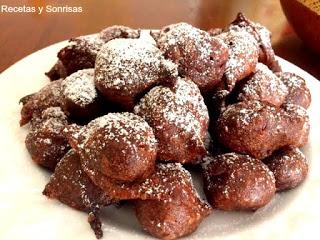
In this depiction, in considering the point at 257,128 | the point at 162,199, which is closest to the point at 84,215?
the point at 162,199

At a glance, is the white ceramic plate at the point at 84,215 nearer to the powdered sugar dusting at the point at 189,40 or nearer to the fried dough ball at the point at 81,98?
the fried dough ball at the point at 81,98

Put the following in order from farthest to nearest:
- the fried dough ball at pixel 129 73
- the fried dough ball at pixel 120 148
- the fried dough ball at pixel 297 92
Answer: the fried dough ball at pixel 297 92
the fried dough ball at pixel 129 73
the fried dough ball at pixel 120 148

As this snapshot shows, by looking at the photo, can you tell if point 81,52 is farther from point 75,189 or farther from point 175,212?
point 175,212

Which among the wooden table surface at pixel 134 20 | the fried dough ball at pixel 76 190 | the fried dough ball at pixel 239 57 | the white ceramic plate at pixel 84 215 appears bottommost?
the wooden table surface at pixel 134 20

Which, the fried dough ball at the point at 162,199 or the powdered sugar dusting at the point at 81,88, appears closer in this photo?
the fried dough ball at the point at 162,199

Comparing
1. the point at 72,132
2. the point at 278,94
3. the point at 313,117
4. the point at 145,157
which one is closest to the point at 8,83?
the point at 72,132

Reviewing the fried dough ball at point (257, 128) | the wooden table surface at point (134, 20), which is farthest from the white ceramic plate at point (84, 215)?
the wooden table surface at point (134, 20)

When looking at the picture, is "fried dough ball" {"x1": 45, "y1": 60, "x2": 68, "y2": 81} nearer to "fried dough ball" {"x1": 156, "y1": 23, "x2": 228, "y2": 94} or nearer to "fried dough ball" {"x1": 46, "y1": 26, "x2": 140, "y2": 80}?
"fried dough ball" {"x1": 46, "y1": 26, "x2": 140, "y2": 80}
